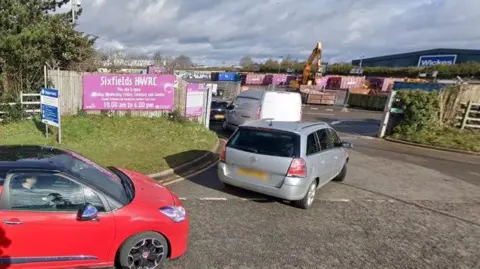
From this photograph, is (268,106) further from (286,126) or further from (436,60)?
(436,60)

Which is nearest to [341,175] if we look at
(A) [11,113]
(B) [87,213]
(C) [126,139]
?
(B) [87,213]

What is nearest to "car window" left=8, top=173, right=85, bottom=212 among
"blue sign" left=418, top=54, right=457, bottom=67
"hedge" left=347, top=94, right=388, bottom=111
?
"hedge" left=347, top=94, right=388, bottom=111

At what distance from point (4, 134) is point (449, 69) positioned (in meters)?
52.2

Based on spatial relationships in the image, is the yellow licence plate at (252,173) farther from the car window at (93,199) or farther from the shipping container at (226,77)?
the shipping container at (226,77)

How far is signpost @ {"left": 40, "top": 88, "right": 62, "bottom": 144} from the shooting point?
840 cm

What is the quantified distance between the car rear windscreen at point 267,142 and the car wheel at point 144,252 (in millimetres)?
2424

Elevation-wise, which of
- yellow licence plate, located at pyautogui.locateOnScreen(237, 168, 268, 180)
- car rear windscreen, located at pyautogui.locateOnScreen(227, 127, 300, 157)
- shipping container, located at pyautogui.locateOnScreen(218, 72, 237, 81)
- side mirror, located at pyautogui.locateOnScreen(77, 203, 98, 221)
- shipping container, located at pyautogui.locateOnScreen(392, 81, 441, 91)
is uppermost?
shipping container, located at pyautogui.locateOnScreen(392, 81, 441, 91)

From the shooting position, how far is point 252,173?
534cm

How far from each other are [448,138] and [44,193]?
46.8 feet

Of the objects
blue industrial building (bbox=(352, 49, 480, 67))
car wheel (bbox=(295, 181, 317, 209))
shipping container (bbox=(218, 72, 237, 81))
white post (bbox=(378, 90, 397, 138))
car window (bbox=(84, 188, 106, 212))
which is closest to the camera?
car window (bbox=(84, 188, 106, 212))

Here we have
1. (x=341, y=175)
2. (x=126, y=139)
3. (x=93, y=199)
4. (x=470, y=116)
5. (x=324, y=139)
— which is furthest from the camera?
(x=470, y=116)

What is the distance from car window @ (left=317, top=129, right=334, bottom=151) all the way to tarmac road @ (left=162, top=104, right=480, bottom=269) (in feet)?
3.39

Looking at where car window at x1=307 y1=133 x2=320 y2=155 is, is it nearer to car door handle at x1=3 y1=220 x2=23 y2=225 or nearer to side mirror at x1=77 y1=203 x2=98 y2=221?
side mirror at x1=77 y1=203 x2=98 y2=221

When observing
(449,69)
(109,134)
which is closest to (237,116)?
(109,134)
